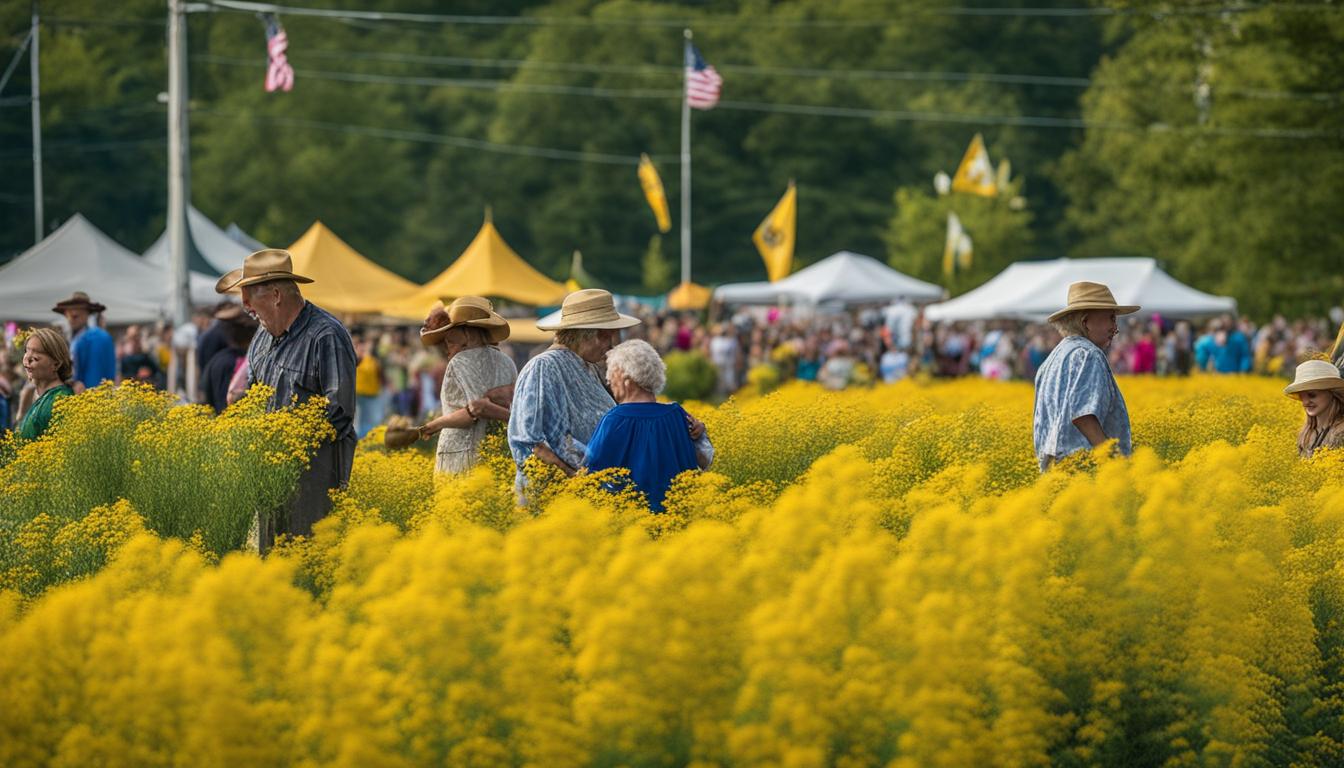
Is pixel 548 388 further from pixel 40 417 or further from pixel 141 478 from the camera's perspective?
pixel 40 417

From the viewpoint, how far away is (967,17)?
3728 inches

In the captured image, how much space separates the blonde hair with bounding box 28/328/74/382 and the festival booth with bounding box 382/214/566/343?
18370 millimetres

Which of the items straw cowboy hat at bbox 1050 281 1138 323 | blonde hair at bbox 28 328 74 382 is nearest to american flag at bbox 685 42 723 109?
blonde hair at bbox 28 328 74 382

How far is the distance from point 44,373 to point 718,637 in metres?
5.65

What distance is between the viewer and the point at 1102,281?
34.6 meters

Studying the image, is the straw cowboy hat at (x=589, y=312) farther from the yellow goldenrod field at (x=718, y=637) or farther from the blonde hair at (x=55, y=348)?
the blonde hair at (x=55, y=348)

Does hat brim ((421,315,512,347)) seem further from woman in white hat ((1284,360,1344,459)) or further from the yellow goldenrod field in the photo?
woman in white hat ((1284,360,1344,459))

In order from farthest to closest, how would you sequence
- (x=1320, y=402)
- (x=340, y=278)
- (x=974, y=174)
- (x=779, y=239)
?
(x=974, y=174), (x=779, y=239), (x=340, y=278), (x=1320, y=402)

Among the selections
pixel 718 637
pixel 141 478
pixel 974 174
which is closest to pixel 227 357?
pixel 141 478

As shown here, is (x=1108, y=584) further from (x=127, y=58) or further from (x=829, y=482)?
(x=127, y=58)

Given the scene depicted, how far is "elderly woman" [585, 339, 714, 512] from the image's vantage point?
7.25 metres

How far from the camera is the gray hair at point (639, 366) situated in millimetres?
7230

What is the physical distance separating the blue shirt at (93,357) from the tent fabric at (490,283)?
1506 cm

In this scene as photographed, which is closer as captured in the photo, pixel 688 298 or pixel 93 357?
pixel 93 357
